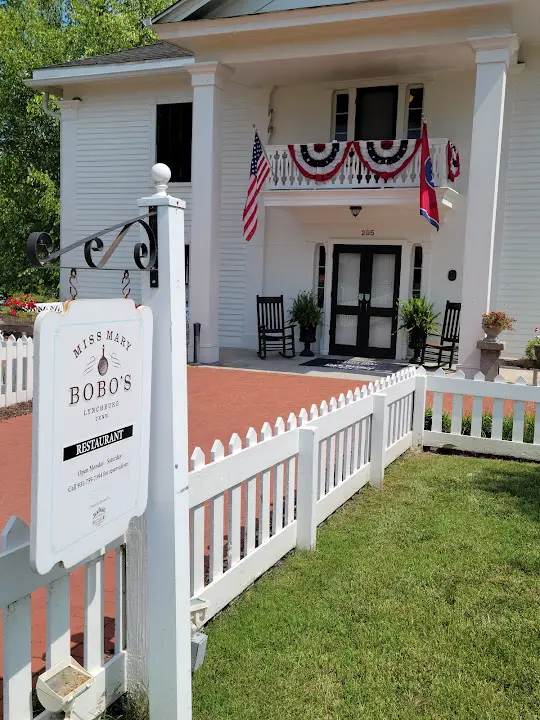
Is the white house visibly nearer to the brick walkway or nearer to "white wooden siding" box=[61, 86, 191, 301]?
"white wooden siding" box=[61, 86, 191, 301]

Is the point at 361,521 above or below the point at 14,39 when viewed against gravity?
below

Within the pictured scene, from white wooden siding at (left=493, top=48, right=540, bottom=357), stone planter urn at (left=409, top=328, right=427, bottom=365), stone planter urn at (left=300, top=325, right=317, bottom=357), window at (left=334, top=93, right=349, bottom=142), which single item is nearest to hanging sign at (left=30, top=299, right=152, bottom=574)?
stone planter urn at (left=409, top=328, right=427, bottom=365)

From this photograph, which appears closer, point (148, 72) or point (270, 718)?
point (270, 718)

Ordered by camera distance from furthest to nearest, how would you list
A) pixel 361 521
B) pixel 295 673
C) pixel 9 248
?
1. pixel 9 248
2. pixel 361 521
3. pixel 295 673

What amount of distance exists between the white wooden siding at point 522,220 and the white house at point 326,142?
0.07 ft

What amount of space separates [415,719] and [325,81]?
503 inches

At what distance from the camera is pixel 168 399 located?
2.47 meters

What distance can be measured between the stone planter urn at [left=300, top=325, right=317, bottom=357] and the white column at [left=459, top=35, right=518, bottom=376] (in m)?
3.59

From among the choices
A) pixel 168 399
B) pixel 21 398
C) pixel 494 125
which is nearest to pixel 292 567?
pixel 168 399

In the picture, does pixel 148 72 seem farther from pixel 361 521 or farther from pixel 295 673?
pixel 295 673

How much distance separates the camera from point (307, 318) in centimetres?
1355

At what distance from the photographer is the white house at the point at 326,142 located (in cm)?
1059

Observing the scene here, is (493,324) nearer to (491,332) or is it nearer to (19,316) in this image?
(491,332)

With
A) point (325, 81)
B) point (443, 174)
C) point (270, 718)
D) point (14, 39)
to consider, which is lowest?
point (270, 718)
